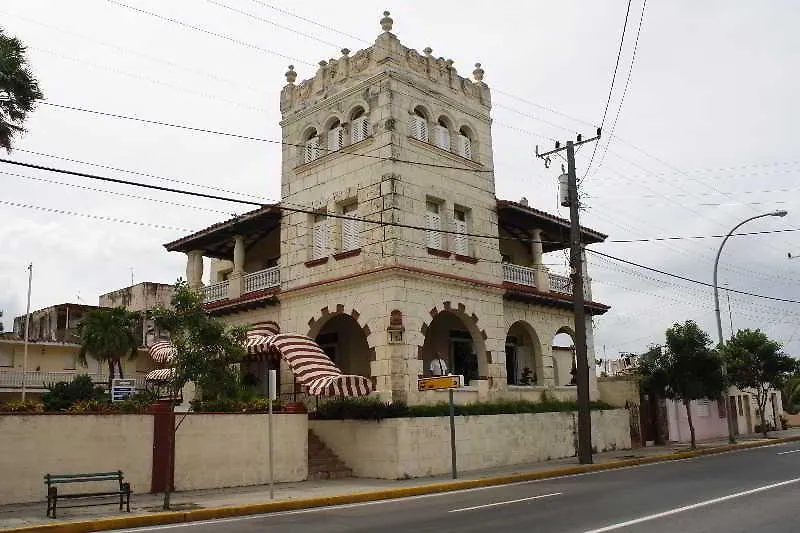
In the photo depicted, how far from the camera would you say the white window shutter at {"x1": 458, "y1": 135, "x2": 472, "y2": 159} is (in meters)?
26.7

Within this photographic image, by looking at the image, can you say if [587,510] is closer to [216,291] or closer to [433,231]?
[433,231]

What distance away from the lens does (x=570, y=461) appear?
24953 millimetres

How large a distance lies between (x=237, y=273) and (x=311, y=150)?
5.94m

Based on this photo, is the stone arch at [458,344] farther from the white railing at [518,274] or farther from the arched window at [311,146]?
the arched window at [311,146]

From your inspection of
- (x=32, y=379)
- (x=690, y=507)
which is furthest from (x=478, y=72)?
(x=32, y=379)

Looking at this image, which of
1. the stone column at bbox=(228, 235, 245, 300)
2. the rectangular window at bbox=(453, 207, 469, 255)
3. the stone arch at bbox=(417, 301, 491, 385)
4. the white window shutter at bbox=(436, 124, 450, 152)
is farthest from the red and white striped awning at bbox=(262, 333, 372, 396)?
the white window shutter at bbox=(436, 124, 450, 152)

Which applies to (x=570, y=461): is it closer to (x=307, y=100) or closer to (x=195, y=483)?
(x=195, y=483)

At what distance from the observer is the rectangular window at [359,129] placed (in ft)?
81.8

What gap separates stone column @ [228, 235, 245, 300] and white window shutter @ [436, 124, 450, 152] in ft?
29.7

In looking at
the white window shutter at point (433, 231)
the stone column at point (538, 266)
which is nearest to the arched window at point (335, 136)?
the white window shutter at point (433, 231)

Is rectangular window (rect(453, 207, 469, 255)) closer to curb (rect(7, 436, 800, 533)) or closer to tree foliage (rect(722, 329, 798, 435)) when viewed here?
curb (rect(7, 436, 800, 533))

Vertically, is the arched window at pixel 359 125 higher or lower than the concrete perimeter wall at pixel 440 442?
higher

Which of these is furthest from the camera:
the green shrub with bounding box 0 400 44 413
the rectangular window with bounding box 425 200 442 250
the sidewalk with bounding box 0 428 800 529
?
the rectangular window with bounding box 425 200 442 250

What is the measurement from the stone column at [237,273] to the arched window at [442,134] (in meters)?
9.06
